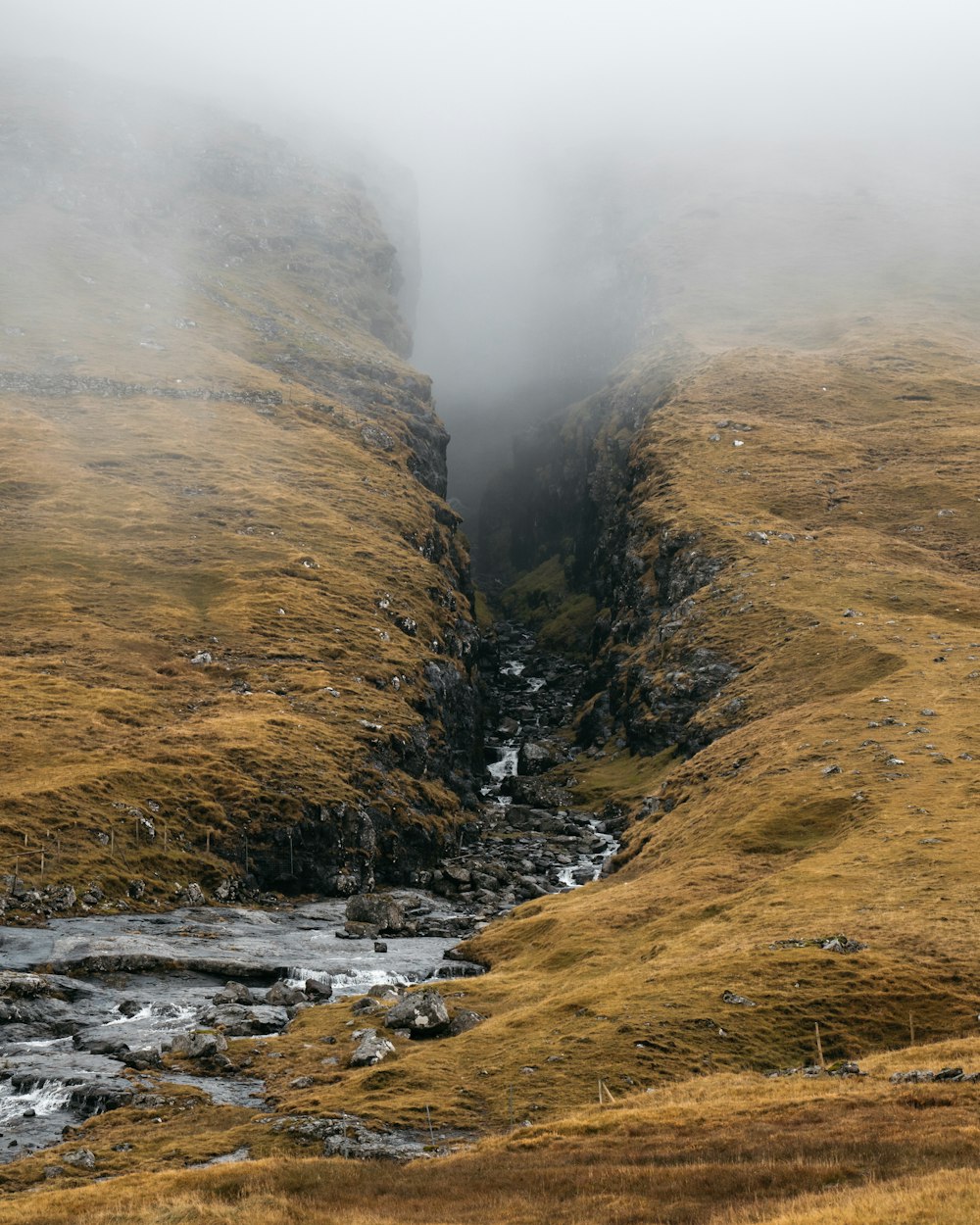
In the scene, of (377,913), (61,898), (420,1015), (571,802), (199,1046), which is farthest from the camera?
(571,802)

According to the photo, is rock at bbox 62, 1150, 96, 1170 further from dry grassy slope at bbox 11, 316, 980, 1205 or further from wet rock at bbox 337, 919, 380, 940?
wet rock at bbox 337, 919, 380, 940

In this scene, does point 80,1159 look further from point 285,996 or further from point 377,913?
point 377,913

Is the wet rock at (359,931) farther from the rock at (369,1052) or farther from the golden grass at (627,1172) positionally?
the golden grass at (627,1172)

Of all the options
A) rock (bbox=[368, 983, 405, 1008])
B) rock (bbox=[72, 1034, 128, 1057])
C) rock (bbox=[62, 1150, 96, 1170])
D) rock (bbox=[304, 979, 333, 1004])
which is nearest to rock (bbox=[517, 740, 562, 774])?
rock (bbox=[304, 979, 333, 1004])

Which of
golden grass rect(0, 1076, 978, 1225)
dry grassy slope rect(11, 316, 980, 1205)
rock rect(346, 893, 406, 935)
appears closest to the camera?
golden grass rect(0, 1076, 978, 1225)

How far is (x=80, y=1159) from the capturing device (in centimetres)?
3938

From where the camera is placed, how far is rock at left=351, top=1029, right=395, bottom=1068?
50375 mm

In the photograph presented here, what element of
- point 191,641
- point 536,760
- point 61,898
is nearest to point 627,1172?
point 61,898

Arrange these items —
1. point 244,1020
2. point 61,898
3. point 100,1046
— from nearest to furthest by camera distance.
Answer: point 100,1046 → point 244,1020 → point 61,898

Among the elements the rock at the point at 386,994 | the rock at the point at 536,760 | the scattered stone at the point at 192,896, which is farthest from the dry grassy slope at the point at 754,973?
the rock at the point at 536,760

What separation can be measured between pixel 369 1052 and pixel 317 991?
15.7m

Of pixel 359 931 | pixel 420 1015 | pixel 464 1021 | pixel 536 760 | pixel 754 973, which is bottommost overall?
pixel 536 760

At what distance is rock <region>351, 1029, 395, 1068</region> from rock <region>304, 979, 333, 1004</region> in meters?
13.1

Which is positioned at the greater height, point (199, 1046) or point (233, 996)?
point (199, 1046)
